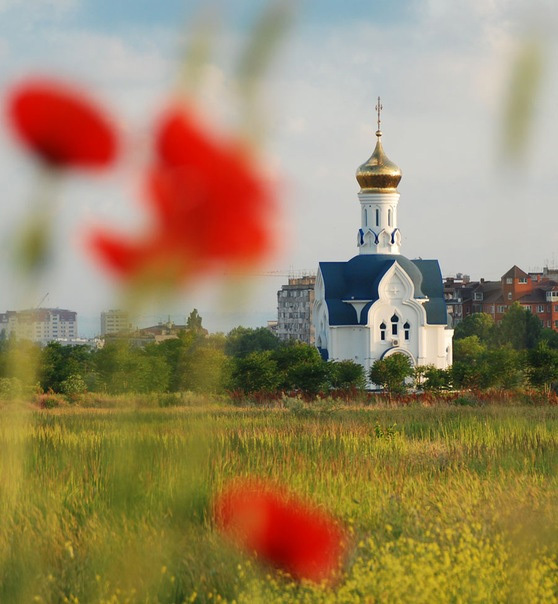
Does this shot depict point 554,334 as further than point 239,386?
Yes

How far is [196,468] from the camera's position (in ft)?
2.71

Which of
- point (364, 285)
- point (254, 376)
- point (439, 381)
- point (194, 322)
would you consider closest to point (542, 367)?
point (439, 381)

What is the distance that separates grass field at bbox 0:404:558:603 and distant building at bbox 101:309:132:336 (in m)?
0.09

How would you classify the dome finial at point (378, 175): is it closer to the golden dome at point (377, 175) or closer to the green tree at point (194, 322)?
the golden dome at point (377, 175)

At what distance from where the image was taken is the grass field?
38.2 inches

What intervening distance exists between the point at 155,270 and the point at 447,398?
1824cm

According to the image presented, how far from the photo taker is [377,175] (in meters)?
41.2

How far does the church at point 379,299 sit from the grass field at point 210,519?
105ft

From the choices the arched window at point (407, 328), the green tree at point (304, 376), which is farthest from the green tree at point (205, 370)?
the arched window at point (407, 328)

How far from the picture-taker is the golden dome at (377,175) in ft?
135

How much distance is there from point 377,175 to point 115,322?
4118cm

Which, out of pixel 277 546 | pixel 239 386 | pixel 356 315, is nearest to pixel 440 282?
pixel 356 315

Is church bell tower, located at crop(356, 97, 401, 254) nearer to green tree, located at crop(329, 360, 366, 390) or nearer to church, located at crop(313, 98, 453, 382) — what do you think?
church, located at crop(313, 98, 453, 382)

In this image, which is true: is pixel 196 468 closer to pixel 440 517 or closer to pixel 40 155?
pixel 40 155
